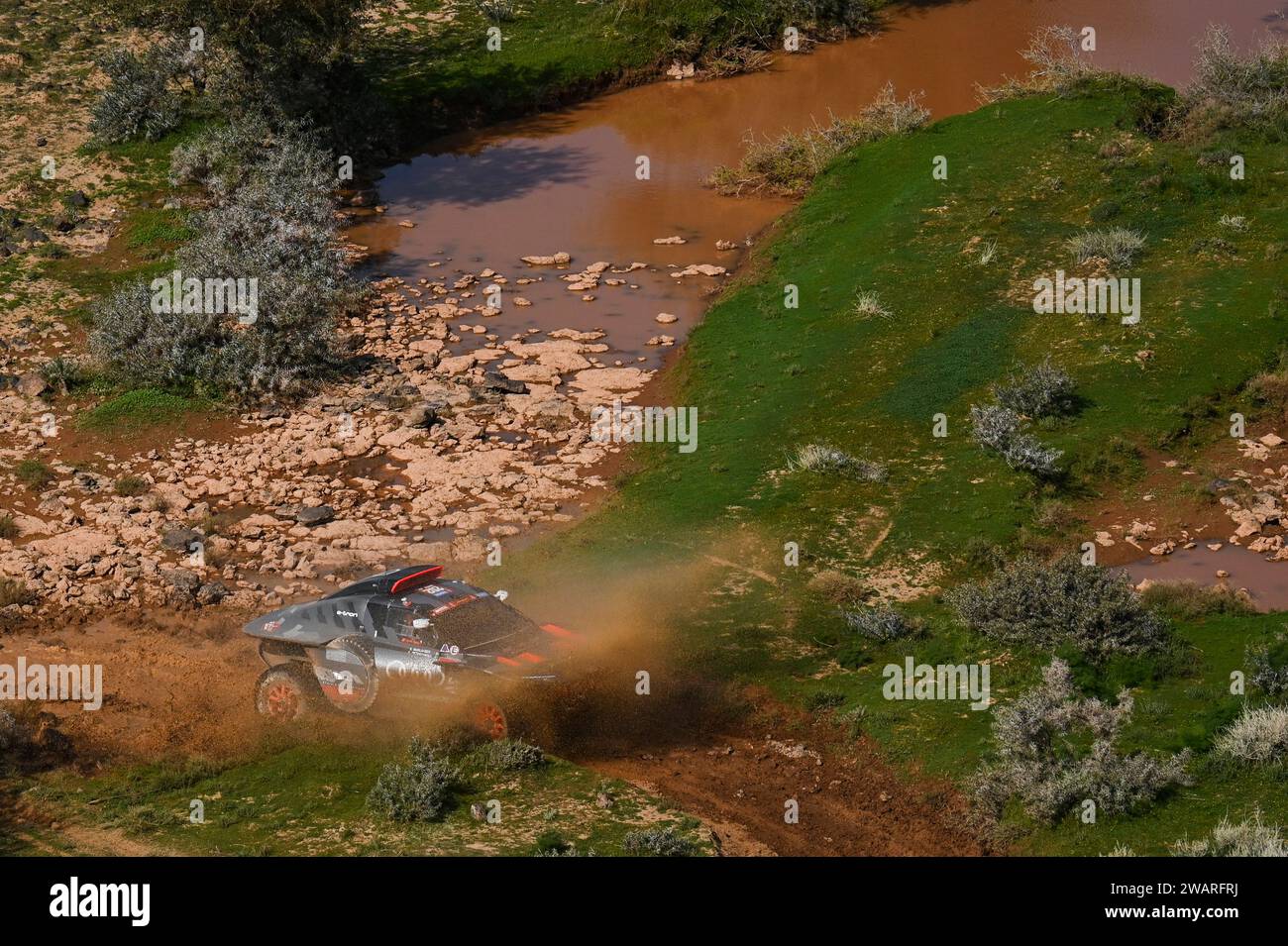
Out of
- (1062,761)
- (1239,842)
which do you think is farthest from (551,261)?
(1239,842)

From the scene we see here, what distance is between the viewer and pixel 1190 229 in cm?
3347

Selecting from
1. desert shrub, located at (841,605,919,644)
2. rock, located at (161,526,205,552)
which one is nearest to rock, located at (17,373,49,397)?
rock, located at (161,526,205,552)

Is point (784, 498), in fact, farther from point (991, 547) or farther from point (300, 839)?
point (300, 839)

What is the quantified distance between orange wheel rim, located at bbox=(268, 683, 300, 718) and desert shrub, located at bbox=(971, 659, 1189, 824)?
934 cm

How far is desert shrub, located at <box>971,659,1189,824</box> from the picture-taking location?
57.9ft

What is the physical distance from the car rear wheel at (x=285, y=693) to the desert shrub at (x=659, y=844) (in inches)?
218

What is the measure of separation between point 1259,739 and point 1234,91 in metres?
26.3

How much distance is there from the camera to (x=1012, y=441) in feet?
86.4

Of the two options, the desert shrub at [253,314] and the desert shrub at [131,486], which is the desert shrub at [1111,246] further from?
the desert shrub at [131,486]

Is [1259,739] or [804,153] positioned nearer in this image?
[1259,739]

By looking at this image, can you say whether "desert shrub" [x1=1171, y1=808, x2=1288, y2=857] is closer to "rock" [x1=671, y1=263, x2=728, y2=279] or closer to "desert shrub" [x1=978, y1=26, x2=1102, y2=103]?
"rock" [x1=671, y1=263, x2=728, y2=279]

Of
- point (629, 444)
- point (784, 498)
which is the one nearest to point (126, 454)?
point (629, 444)

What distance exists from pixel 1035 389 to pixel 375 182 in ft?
75.9

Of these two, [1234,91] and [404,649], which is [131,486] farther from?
[1234,91]
